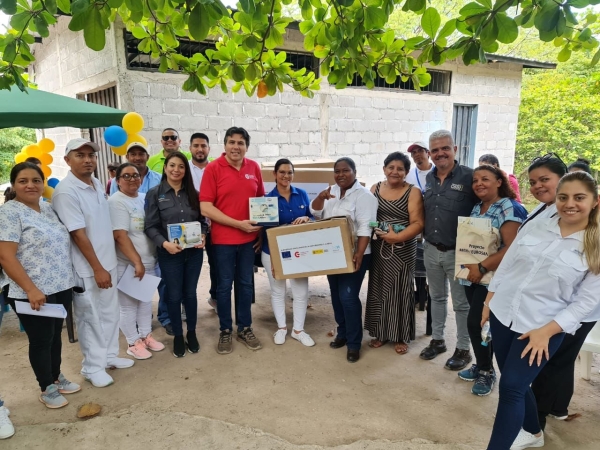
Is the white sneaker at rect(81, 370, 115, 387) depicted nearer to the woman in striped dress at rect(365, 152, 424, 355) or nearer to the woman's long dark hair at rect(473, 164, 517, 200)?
the woman in striped dress at rect(365, 152, 424, 355)

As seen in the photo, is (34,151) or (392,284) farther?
(34,151)

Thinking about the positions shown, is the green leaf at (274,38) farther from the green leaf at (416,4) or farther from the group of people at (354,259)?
the group of people at (354,259)

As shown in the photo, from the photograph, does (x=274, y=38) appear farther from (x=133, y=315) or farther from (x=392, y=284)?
(x=133, y=315)

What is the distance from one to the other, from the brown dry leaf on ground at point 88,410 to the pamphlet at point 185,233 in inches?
49.5

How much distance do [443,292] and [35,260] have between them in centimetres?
299

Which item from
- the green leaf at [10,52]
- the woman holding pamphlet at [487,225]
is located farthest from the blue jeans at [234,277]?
the green leaf at [10,52]

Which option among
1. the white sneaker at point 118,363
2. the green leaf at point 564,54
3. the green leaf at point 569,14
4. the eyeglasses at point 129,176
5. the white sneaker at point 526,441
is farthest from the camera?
the white sneaker at point 118,363

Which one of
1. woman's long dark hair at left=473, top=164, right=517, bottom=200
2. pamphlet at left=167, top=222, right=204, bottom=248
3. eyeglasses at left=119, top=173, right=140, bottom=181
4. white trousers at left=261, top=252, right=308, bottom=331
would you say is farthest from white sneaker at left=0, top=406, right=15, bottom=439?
woman's long dark hair at left=473, top=164, right=517, bottom=200

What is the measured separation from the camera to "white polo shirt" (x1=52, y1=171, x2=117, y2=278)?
2.83 m

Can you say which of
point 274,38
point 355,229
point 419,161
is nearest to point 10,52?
point 274,38

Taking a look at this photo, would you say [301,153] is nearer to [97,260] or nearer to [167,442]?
[97,260]

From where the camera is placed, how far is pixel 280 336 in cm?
386

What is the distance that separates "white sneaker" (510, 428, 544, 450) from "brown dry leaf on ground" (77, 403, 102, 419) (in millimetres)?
2646

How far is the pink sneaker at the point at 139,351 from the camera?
354 centimetres
